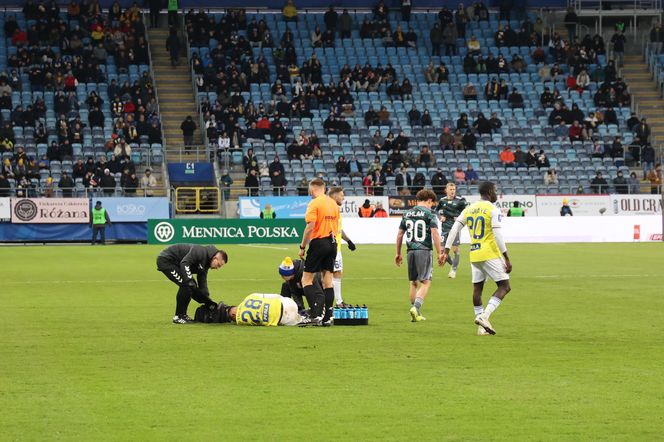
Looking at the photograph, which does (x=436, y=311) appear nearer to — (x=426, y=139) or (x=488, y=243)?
(x=488, y=243)

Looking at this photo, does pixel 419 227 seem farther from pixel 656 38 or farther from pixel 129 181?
pixel 656 38

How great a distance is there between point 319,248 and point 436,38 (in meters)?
45.3

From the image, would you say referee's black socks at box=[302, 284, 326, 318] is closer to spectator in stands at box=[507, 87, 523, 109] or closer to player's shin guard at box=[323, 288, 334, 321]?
player's shin guard at box=[323, 288, 334, 321]

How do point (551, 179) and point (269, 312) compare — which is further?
point (551, 179)

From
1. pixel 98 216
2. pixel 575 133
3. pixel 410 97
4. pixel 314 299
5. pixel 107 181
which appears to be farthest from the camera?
pixel 410 97

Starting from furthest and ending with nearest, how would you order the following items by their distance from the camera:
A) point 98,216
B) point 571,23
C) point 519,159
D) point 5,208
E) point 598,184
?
point 571,23, point 519,159, point 598,184, point 5,208, point 98,216

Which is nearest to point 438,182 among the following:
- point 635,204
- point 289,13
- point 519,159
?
point 519,159

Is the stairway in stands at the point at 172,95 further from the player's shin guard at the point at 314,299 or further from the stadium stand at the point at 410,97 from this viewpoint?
the player's shin guard at the point at 314,299

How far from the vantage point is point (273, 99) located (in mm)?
54656

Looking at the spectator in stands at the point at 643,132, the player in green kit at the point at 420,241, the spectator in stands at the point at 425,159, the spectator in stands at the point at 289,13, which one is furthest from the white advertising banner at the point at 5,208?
the player in green kit at the point at 420,241

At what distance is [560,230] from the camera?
4394cm

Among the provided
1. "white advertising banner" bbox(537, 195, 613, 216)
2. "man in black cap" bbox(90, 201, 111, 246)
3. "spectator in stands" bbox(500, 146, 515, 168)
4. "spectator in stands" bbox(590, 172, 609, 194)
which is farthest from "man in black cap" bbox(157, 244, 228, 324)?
"spectator in stands" bbox(500, 146, 515, 168)

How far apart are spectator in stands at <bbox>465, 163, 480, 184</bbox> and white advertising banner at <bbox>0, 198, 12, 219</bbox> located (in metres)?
19.4

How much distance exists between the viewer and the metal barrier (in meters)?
48.4
